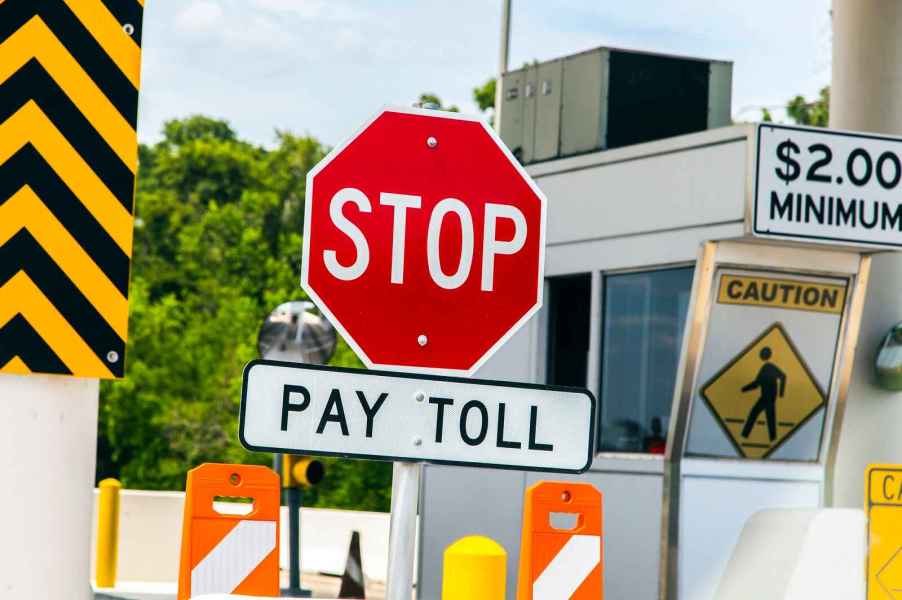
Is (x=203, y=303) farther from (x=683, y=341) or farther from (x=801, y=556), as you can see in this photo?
(x=801, y=556)

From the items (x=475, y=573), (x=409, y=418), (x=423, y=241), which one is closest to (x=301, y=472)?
(x=475, y=573)

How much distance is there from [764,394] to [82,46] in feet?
23.5

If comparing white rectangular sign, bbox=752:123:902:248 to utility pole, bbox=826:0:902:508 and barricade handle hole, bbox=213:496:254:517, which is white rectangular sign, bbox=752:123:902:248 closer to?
utility pole, bbox=826:0:902:508

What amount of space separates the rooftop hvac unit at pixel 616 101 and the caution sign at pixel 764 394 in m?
2.07

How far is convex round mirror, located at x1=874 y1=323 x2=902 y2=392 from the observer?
11297 millimetres

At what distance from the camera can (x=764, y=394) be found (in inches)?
414

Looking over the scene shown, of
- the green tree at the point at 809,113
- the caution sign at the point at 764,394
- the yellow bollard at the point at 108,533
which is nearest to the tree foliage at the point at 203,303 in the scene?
the green tree at the point at 809,113

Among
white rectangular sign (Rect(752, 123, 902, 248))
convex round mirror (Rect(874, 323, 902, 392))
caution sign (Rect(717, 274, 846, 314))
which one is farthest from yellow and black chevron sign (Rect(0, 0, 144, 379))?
convex round mirror (Rect(874, 323, 902, 392))

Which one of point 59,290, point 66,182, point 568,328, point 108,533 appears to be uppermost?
point 568,328

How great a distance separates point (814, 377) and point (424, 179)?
669 centimetres

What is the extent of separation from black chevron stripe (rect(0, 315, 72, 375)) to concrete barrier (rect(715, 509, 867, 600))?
4.80 metres

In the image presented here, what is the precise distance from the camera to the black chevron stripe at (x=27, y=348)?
3.83 metres

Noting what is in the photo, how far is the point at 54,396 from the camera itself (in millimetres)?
3875

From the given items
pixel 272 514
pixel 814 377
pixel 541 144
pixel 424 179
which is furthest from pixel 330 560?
pixel 424 179
